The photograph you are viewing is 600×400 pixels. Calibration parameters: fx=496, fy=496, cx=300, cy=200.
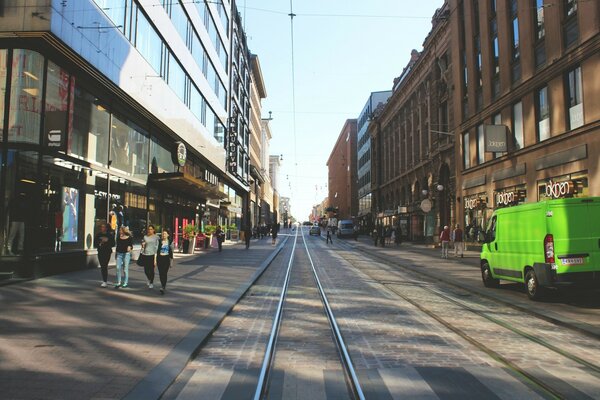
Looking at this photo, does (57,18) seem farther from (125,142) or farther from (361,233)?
(361,233)

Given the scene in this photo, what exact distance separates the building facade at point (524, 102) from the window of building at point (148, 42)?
15.4 m

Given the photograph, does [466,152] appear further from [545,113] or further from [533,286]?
[533,286]

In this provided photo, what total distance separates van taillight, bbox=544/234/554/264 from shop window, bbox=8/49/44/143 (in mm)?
12906

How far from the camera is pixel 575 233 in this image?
33.6ft

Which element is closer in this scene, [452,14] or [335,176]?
[452,14]

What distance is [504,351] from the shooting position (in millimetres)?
6512

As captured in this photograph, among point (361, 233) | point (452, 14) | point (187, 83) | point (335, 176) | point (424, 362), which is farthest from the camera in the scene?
point (335, 176)

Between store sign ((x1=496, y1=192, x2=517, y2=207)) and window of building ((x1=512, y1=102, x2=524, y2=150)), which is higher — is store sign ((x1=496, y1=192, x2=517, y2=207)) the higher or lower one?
the lower one

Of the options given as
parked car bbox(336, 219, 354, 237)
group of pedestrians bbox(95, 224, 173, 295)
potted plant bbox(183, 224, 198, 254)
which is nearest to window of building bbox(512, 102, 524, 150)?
potted plant bbox(183, 224, 198, 254)

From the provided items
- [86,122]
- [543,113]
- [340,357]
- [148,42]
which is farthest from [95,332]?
[543,113]

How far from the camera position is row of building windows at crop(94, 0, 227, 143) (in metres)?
18.1

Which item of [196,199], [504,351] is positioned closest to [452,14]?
[196,199]

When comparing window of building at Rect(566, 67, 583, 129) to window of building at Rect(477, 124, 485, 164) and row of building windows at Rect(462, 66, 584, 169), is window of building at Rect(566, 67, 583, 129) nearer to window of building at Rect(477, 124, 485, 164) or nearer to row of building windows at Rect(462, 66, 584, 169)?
row of building windows at Rect(462, 66, 584, 169)

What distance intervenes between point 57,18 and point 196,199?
22.6 meters
